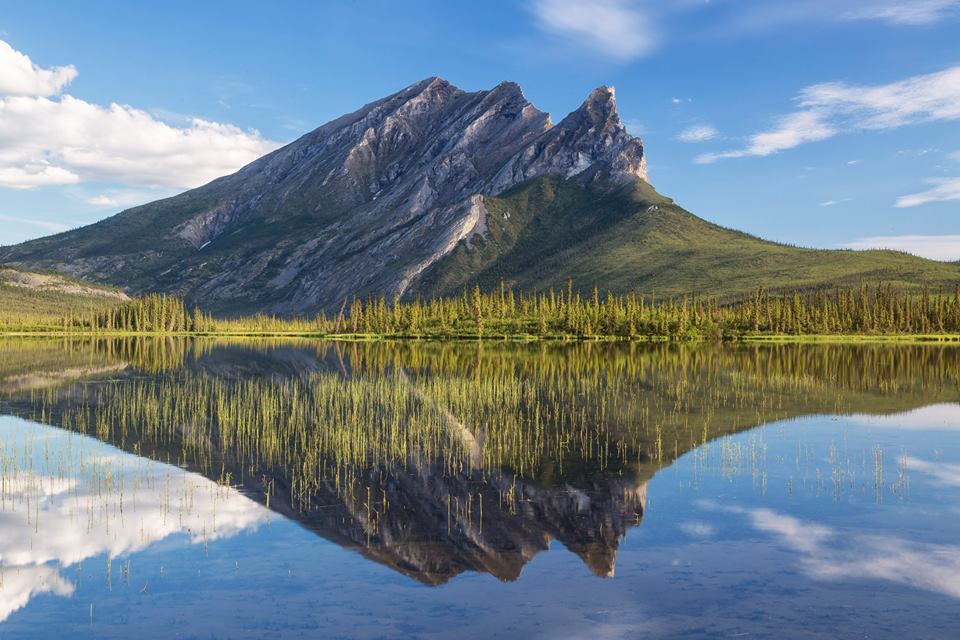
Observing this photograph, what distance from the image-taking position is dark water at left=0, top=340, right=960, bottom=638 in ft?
54.4

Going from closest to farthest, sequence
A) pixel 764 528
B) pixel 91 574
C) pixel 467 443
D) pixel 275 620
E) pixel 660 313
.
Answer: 1. pixel 275 620
2. pixel 91 574
3. pixel 764 528
4. pixel 467 443
5. pixel 660 313

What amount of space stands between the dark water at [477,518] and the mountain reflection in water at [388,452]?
146 mm

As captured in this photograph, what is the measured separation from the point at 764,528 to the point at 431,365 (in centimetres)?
6202

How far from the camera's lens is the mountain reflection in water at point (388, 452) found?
2188cm

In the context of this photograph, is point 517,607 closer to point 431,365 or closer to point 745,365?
point 431,365

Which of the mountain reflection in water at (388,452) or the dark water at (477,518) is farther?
the mountain reflection in water at (388,452)

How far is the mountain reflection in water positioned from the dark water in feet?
0.48

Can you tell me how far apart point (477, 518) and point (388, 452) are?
10821mm

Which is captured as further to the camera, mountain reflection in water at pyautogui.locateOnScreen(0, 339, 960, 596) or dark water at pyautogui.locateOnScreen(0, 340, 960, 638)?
mountain reflection in water at pyautogui.locateOnScreen(0, 339, 960, 596)

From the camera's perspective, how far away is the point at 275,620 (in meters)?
16.2

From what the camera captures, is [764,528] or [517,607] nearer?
[517,607]

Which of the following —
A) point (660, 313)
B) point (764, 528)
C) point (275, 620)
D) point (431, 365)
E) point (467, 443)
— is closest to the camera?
point (275, 620)

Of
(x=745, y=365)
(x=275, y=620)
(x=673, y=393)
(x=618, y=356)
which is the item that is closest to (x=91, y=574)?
(x=275, y=620)

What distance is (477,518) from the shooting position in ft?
77.0
